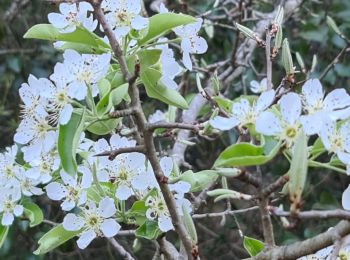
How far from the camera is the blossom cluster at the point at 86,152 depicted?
0.88 metres

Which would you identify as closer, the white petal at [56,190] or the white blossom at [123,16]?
the white blossom at [123,16]

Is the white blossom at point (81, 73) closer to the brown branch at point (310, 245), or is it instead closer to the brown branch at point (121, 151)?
the brown branch at point (121, 151)

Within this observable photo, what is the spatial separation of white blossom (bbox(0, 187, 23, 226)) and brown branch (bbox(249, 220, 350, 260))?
43 centimetres

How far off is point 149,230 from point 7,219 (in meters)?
0.23

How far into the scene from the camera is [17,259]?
1.99 m

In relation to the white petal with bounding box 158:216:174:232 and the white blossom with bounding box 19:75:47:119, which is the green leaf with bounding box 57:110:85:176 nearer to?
the white blossom with bounding box 19:75:47:119

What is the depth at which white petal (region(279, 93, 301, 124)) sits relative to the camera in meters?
0.76

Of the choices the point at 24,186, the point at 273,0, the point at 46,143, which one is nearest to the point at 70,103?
the point at 46,143

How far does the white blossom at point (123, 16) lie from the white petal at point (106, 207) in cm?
21

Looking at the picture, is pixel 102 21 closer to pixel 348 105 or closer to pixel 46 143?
pixel 46 143

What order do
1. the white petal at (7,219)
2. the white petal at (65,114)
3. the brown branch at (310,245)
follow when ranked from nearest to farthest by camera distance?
the brown branch at (310,245)
the white petal at (65,114)
the white petal at (7,219)

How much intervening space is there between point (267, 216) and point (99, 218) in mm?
276

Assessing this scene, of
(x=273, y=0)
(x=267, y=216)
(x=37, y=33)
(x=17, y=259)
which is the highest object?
(x=37, y=33)

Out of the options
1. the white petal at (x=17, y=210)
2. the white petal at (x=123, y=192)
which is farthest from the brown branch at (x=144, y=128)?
the white petal at (x=17, y=210)
